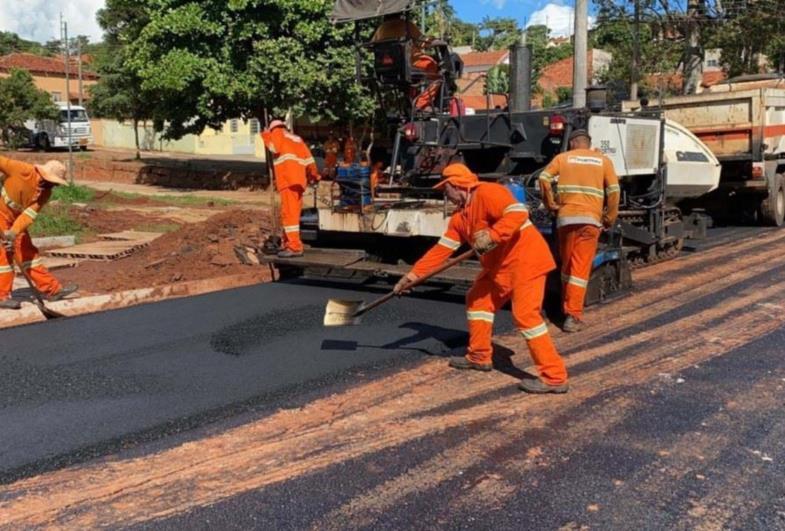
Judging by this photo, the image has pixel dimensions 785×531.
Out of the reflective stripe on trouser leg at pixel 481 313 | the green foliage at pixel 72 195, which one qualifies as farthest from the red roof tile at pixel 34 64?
the reflective stripe on trouser leg at pixel 481 313

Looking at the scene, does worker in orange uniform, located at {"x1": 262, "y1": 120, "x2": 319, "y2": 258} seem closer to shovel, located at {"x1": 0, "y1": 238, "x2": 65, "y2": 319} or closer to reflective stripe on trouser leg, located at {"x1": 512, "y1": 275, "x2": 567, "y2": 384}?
shovel, located at {"x1": 0, "y1": 238, "x2": 65, "y2": 319}

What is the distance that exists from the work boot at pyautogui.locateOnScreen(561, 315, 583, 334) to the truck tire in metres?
7.86

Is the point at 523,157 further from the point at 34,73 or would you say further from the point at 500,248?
the point at 34,73

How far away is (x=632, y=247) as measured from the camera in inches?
326

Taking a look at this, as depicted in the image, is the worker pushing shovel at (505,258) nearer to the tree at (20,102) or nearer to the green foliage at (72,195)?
the green foliage at (72,195)

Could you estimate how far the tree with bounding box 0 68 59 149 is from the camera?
101ft

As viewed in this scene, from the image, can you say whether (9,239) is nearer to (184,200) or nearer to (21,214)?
(21,214)

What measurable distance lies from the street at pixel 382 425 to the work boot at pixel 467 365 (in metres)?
0.06

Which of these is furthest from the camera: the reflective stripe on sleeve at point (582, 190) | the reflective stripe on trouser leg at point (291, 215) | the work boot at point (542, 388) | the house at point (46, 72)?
the house at point (46, 72)

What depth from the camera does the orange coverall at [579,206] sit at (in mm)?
5953

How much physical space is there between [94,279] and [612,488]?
6.57 m

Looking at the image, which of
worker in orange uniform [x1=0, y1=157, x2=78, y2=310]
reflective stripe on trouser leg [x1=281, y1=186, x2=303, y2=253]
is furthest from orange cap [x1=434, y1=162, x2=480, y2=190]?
worker in orange uniform [x1=0, y1=157, x2=78, y2=310]

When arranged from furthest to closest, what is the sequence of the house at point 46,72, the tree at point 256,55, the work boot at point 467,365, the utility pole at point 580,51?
the house at point 46,72
the tree at point 256,55
the utility pole at point 580,51
the work boot at point 467,365

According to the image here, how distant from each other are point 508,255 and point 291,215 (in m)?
3.48
